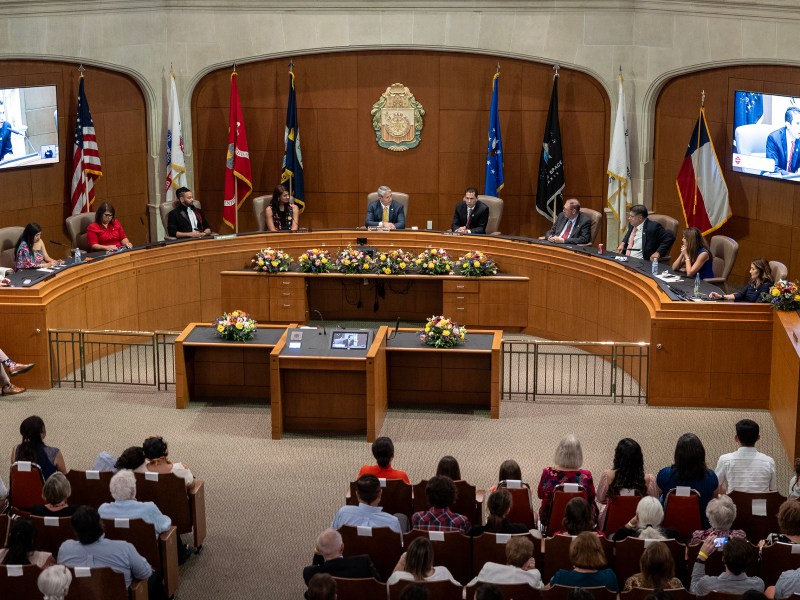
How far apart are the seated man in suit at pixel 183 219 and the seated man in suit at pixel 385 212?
6.94 ft

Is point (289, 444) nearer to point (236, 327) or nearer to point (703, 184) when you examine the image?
point (236, 327)

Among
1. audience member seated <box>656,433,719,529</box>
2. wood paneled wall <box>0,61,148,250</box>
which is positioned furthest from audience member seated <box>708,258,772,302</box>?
wood paneled wall <box>0,61,148,250</box>

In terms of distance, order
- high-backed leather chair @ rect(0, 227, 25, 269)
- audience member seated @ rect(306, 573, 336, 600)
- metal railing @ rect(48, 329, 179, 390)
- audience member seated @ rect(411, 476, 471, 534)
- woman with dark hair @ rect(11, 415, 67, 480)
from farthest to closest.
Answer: high-backed leather chair @ rect(0, 227, 25, 269), metal railing @ rect(48, 329, 179, 390), woman with dark hair @ rect(11, 415, 67, 480), audience member seated @ rect(411, 476, 471, 534), audience member seated @ rect(306, 573, 336, 600)

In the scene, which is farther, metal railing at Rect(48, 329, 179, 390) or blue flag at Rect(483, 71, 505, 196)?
blue flag at Rect(483, 71, 505, 196)

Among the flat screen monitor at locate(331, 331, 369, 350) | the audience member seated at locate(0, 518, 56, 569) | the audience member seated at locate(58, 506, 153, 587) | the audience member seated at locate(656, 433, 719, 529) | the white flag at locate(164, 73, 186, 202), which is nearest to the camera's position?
the audience member seated at locate(0, 518, 56, 569)

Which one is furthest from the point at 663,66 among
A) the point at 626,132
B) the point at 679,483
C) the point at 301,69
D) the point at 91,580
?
the point at 91,580

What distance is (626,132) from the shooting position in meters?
15.6

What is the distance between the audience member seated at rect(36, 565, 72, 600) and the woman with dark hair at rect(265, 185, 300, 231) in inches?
361

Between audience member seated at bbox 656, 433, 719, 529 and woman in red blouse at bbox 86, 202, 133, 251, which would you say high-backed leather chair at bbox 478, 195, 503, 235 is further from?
audience member seated at bbox 656, 433, 719, 529

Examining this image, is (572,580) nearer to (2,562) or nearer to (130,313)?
(2,562)

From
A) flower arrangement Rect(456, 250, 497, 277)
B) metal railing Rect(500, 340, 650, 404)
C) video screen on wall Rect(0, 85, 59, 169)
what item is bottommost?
metal railing Rect(500, 340, 650, 404)

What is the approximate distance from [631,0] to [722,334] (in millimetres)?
6447

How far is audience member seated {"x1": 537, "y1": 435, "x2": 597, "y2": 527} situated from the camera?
7.41 m

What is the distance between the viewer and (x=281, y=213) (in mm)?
14953
